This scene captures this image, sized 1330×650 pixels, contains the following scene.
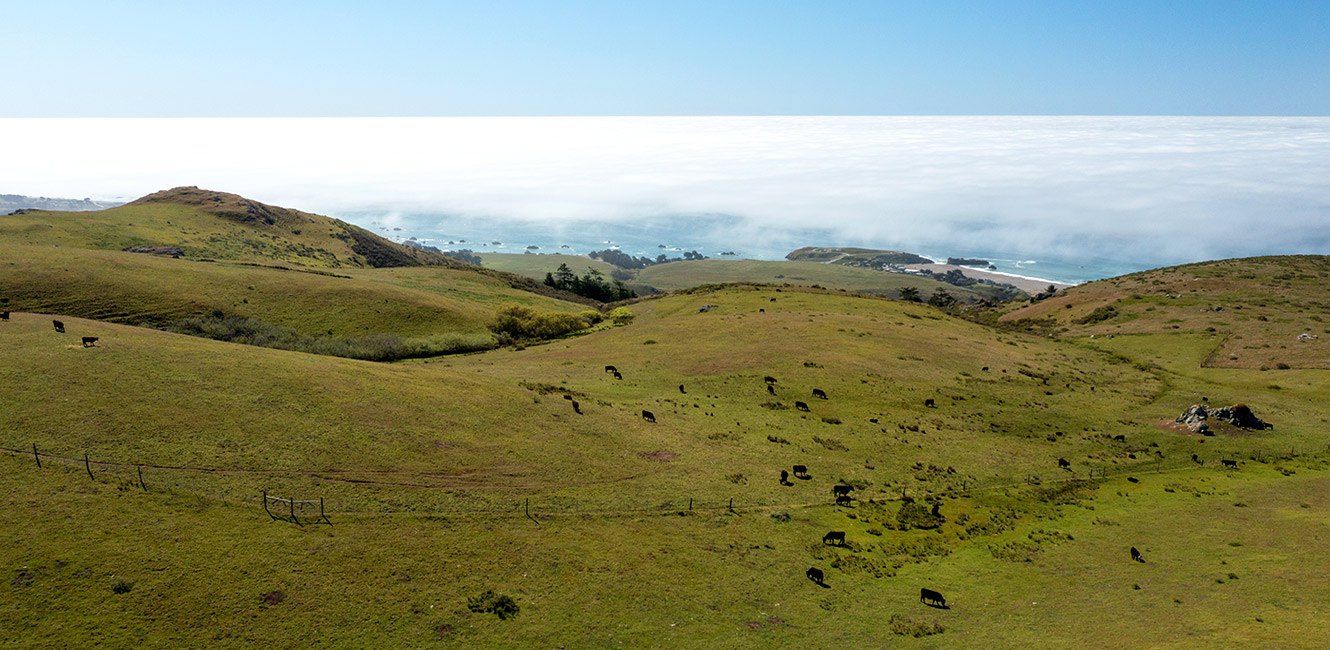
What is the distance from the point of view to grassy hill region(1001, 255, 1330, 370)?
282ft

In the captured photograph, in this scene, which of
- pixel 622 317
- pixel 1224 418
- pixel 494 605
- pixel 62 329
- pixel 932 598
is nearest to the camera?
pixel 494 605

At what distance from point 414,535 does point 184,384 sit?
23.9 meters

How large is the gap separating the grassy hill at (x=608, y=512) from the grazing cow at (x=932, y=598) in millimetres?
539

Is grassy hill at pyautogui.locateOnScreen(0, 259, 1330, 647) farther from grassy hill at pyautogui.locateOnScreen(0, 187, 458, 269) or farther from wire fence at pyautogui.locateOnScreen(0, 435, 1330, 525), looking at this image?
grassy hill at pyautogui.locateOnScreen(0, 187, 458, 269)

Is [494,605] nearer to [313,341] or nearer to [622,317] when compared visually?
[313,341]

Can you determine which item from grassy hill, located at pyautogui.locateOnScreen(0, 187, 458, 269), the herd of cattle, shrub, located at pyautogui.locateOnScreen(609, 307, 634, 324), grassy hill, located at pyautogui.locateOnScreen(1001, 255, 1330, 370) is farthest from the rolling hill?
grassy hill, located at pyautogui.locateOnScreen(0, 187, 458, 269)

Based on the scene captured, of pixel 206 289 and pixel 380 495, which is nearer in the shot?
pixel 380 495

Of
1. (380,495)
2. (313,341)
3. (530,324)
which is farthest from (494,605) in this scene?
(530,324)

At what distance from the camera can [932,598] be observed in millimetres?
30719

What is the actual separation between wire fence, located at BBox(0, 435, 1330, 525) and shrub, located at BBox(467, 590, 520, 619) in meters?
7.26

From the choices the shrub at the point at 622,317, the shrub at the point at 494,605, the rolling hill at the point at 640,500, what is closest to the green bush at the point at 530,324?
the shrub at the point at 622,317

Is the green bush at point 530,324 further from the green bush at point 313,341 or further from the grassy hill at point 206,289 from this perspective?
the green bush at point 313,341

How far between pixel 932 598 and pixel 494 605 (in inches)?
831

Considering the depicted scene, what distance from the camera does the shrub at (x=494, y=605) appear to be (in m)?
27.0
